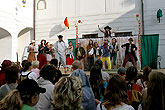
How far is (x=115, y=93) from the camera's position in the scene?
5.72ft

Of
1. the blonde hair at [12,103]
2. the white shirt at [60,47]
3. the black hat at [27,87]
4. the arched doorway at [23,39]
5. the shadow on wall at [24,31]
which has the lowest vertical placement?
the blonde hair at [12,103]

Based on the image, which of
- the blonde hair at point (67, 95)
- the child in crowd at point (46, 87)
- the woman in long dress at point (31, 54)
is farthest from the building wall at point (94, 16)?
the blonde hair at point (67, 95)

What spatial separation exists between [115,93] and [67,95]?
1.65ft

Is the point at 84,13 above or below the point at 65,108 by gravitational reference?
above

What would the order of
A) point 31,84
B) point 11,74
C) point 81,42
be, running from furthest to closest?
1. point 81,42
2. point 11,74
3. point 31,84

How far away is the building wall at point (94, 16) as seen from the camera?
38.0 feet

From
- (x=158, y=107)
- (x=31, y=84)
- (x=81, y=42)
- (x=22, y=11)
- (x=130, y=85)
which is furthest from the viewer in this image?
(x=22, y=11)

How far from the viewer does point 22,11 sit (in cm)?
1292

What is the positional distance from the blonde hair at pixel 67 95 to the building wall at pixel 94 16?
10.8 m

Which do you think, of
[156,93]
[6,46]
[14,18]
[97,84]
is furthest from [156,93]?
[6,46]

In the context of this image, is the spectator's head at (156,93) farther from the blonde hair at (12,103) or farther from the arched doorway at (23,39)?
the arched doorway at (23,39)

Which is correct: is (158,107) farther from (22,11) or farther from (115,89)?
(22,11)

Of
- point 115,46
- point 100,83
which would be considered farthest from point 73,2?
point 100,83

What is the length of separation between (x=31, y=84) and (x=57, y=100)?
1.09 ft
